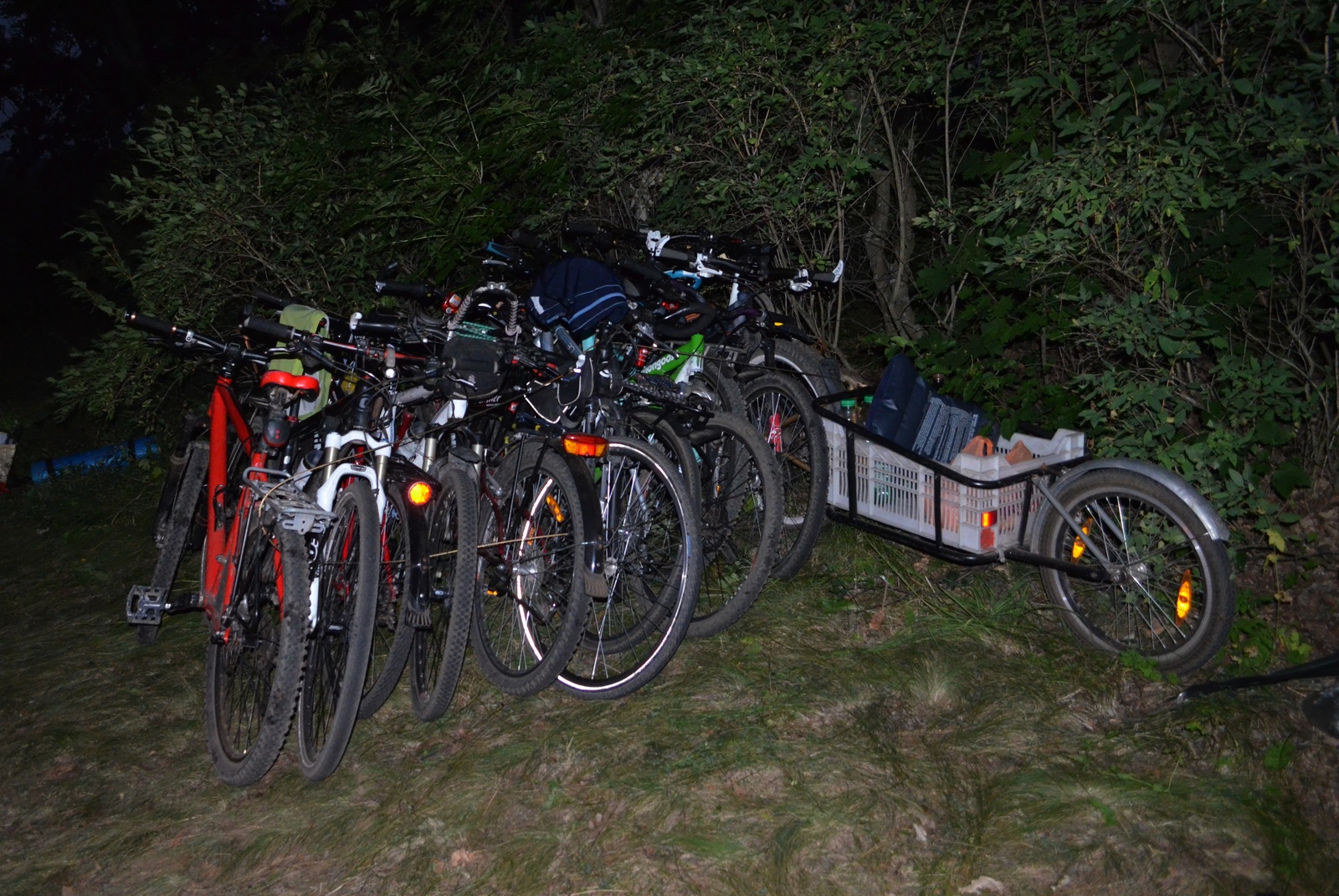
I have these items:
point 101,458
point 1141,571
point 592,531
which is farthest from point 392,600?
point 101,458

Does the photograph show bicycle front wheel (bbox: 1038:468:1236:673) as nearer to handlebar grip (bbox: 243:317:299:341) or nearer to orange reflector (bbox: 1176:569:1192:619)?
orange reflector (bbox: 1176:569:1192:619)

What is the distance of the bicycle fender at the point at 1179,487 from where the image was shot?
145 inches

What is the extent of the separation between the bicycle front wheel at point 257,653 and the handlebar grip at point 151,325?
701 mm

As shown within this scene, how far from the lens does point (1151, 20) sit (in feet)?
14.3

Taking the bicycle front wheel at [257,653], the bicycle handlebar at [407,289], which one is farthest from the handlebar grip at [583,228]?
the bicycle front wheel at [257,653]

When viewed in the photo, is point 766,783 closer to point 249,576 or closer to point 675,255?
point 249,576

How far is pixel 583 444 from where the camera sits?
3.77 meters

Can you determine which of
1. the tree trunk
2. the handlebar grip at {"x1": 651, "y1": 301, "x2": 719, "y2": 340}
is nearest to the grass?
the handlebar grip at {"x1": 651, "y1": 301, "x2": 719, "y2": 340}

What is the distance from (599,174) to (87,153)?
15611mm

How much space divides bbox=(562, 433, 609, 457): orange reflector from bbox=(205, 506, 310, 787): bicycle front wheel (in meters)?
0.92

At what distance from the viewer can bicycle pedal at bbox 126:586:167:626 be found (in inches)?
191

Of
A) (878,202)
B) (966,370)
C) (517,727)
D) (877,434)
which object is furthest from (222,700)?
(878,202)

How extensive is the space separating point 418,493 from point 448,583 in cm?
49

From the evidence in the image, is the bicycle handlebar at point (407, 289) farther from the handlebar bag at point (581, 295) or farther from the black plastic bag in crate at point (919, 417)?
the black plastic bag in crate at point (919, 417)
